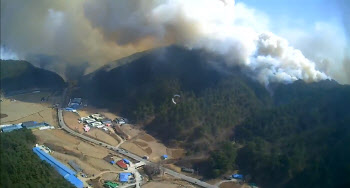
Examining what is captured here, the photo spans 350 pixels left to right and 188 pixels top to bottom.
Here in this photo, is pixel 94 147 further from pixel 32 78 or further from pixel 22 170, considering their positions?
pixel 32 78

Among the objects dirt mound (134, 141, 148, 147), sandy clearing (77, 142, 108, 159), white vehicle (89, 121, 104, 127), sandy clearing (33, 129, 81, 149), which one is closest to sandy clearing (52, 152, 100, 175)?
sandy clearing (77, 142, 108, 159)

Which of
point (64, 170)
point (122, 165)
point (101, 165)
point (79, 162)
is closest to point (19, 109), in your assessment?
point (79, 162)

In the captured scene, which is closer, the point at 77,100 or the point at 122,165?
the point at 122,165

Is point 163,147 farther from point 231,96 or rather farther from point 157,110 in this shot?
point 231,96

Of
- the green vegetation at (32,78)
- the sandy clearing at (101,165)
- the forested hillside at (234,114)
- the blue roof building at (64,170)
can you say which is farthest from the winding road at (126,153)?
the green vegetation at (32,78)

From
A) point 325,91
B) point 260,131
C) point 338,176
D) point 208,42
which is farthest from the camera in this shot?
point 208,42

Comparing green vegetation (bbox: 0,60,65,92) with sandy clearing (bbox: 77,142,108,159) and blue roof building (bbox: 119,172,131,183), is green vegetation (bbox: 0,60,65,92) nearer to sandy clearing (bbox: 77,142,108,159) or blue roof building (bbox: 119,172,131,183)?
sandy clearing (bbox: 77,142,108,159)

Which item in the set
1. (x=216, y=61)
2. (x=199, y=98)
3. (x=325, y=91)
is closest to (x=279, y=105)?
(x=325, y=91)
